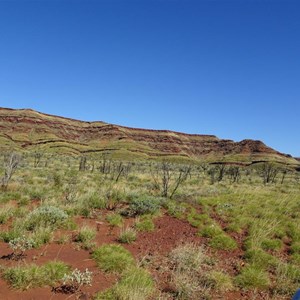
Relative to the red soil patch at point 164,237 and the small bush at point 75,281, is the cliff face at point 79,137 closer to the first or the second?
the red soil patch at point 164,237

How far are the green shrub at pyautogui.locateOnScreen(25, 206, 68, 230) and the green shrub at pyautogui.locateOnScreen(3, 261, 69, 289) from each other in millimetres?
3102

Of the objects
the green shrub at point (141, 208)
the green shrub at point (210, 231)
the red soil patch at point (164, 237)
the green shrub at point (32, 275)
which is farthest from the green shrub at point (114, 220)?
the green shrub at point (32, 275)

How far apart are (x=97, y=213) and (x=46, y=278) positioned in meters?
6.31

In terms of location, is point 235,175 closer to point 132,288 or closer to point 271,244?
point 271,244

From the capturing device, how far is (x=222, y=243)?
32.5ft

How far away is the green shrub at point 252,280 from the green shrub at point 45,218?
5.61 m

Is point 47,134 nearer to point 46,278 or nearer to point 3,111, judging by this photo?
point 3,111

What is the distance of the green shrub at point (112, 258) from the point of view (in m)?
7.36

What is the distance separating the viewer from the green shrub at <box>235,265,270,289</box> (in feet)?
23.4

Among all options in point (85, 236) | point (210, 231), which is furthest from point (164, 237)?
→ point (85, 236)

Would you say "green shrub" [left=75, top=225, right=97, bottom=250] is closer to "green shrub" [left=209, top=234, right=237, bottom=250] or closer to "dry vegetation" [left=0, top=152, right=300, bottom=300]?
"dry vegetation" [left=0, top=152, right=300, bottom=300]

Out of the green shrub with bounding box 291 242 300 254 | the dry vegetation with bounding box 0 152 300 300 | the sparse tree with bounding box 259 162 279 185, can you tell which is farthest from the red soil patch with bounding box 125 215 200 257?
the sparse tree with bounding box 259 162 279 185

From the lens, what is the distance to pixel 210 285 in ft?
22.3

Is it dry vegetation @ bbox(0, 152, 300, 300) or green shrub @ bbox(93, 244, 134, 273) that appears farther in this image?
green shrub @ bbox(93, 244, 134, 273)
